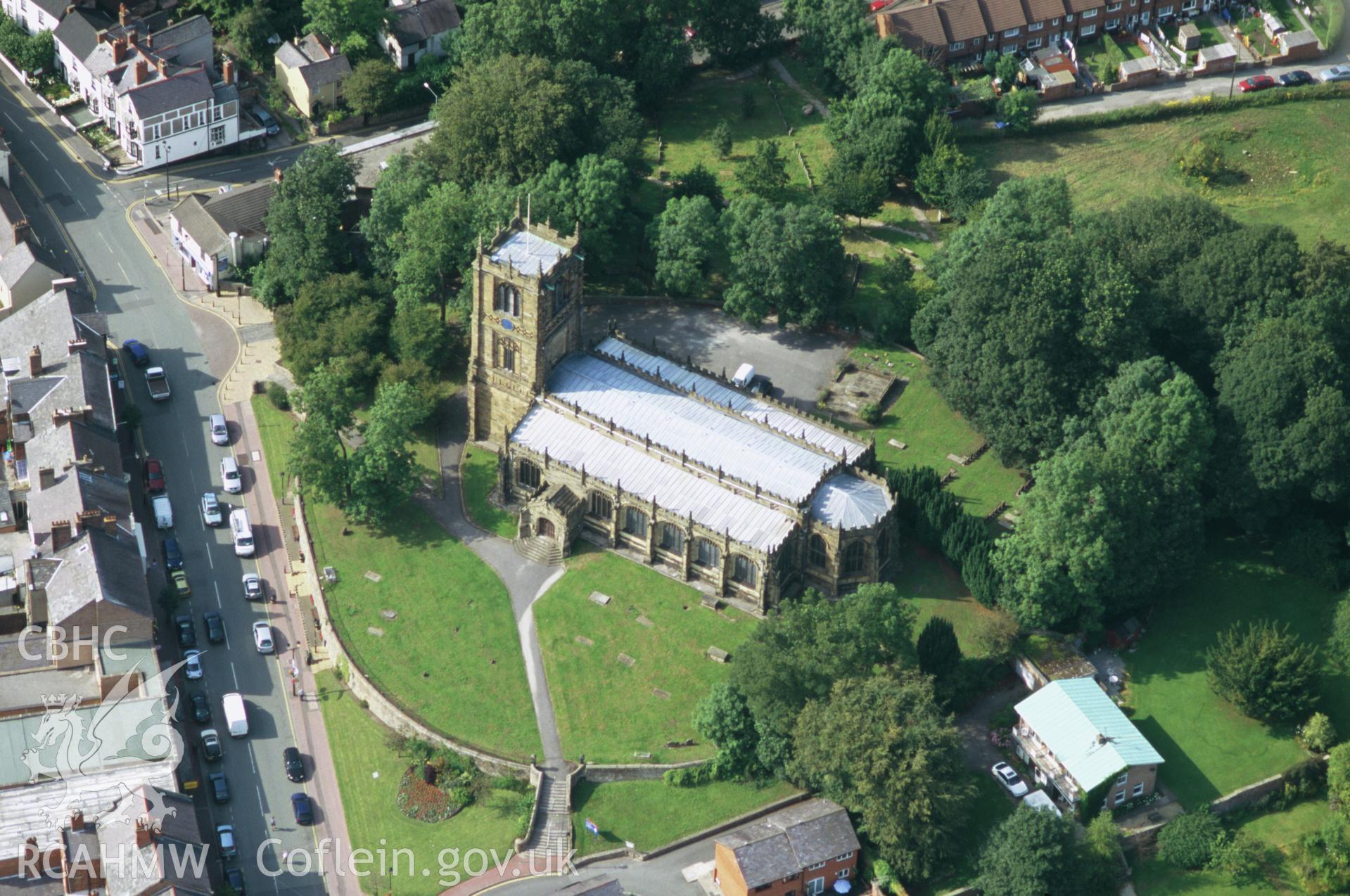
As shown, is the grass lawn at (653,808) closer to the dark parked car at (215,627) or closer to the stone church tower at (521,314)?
the dark parked car at (215,627)

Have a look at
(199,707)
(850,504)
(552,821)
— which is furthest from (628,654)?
(199,707)

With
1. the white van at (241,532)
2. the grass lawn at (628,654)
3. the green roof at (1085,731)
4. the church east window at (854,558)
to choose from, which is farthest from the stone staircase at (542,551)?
the green roof at (1085,731)

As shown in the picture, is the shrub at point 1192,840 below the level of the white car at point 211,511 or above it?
below

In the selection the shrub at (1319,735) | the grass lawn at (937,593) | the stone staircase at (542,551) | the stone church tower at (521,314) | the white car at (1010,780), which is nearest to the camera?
the white car at (1010,780)

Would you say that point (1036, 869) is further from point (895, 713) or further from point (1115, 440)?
point (1115, 440)

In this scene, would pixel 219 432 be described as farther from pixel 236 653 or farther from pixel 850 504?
pixel 850 504

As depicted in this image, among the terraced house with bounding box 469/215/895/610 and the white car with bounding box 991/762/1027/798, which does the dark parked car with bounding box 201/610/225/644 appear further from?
the white car with bounding box 991/762/1027/798
